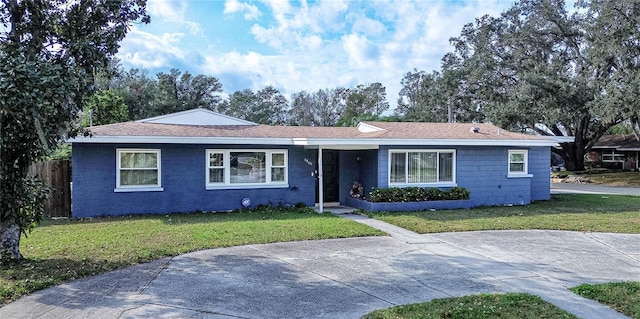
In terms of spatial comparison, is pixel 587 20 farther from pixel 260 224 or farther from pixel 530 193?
pixel 260 224

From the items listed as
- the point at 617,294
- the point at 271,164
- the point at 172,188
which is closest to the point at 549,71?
the point at 271,164

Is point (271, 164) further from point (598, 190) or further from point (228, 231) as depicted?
point (598, 190)

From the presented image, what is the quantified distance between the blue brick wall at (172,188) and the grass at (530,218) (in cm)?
265

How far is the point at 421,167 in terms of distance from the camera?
14.5 meters

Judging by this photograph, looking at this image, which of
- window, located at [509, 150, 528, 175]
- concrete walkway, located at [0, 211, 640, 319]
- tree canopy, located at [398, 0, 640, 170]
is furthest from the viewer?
tree canopy, located at [398, 0, 640, 170]

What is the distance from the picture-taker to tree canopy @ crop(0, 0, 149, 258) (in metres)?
6.08

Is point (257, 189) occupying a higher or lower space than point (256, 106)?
lower

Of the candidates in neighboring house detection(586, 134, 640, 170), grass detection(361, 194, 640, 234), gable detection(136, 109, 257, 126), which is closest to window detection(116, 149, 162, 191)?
gable detection(136, 109, 257, 126)

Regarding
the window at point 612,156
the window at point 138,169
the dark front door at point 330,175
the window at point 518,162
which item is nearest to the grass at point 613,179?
the window at point 612,156

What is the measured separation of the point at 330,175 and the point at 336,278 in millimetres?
9084

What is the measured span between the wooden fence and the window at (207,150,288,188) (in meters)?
3.91

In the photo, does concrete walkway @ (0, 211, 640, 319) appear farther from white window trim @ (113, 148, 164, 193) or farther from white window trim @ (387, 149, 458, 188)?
white window trim @ (113, 148, 164, 193)

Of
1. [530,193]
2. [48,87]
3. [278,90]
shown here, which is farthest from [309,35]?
[278,90]

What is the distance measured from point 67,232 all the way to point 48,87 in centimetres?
500
